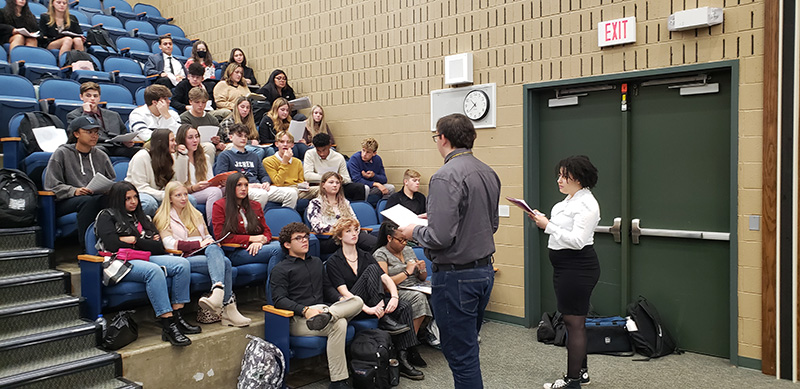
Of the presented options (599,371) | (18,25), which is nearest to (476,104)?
(599,371)

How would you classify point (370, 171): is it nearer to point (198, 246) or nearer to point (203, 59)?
point (198, 246)

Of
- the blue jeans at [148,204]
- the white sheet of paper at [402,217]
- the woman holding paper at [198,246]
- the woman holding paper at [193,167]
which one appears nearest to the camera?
the white sheet of paper at [402,217]

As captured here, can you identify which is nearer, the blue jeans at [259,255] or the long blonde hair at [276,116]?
the blue jeans at [259,255]

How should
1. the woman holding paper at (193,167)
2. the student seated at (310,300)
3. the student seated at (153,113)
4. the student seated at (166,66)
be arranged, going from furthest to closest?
the student seated at (166,66)
the student seated at (153,113)
the woman holding paper at (193,167)
the student seated at (310,300)

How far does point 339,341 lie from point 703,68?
2.98 metres

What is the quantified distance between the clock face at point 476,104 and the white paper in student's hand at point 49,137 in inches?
123

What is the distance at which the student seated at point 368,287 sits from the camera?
3.75m

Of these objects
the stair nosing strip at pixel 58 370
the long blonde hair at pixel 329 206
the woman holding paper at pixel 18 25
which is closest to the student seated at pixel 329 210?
the long blonde hair at pixel 329 206

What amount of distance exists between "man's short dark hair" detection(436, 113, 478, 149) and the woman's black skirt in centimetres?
107

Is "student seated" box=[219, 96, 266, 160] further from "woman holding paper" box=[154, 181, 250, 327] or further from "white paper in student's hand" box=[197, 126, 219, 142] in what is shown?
"woman holding paper" box=[154, 181, 250, 327]

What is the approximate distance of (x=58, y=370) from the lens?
2.82 metres

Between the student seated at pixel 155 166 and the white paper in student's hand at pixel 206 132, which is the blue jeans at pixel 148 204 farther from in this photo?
the white paper in student's hand at pixel 206 132

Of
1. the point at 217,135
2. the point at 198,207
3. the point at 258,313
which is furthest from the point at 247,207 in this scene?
the point at 217,135

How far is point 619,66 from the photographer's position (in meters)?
4.36
